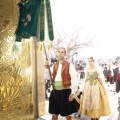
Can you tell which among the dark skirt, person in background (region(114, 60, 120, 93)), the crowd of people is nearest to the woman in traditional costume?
the crowd of people

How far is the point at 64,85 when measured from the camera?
375 centimetres

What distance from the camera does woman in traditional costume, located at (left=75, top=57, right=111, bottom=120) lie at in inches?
133

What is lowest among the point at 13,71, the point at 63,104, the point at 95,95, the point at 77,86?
the point at 63,104

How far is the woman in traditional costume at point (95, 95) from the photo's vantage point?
3.38 m

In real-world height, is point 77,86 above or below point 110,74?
below

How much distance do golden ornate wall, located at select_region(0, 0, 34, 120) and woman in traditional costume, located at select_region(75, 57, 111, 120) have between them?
1537 millimetres

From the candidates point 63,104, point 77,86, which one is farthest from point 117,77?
point 63,104

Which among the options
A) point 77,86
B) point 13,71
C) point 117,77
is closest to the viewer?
point 117,77

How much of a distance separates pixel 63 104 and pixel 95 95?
664mm

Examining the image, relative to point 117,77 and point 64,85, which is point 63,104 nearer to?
point 64,85

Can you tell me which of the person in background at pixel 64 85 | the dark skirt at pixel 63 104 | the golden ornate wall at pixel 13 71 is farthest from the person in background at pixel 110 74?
the golden ornate wall at pixel 13 71

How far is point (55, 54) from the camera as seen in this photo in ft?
12.6

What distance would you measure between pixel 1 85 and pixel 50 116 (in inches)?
46.7

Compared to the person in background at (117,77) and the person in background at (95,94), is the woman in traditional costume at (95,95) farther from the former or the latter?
the person in background at (117,77)
